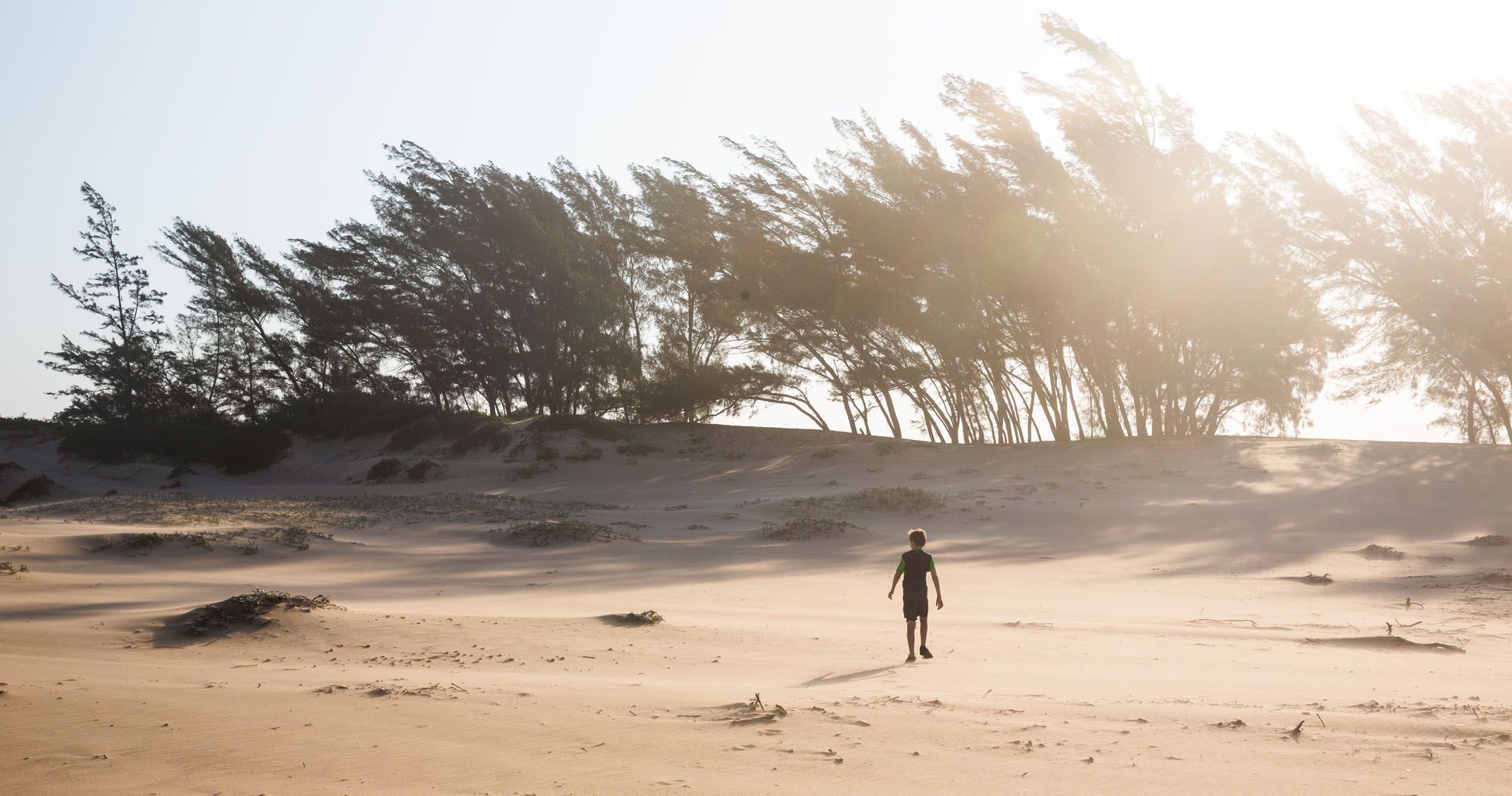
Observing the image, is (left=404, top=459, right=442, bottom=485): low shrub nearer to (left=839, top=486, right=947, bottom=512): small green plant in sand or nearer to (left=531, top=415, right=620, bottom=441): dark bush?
(left=531, top=415, right=620, bottom=441): dark bush

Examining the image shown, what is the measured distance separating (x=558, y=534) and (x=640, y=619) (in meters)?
7.26

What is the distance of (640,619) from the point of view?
9.26m

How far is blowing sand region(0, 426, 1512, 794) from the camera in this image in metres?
4.88

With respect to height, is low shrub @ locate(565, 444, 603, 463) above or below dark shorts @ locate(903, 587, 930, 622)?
above

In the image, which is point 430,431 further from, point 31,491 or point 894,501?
point 894,501

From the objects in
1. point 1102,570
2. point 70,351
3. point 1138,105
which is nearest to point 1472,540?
point 1102,570

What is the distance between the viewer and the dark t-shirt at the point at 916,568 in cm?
861

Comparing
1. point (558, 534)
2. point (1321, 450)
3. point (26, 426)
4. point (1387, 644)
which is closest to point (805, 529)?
point (558, 534)

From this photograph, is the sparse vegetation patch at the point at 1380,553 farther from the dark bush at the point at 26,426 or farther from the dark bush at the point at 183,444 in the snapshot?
the dark bush at the point at 26,426

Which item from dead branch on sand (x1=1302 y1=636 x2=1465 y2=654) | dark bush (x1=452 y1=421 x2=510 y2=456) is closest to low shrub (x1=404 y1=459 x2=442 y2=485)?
dark bush (x1=452 y1=421 x2=510 y2=456)

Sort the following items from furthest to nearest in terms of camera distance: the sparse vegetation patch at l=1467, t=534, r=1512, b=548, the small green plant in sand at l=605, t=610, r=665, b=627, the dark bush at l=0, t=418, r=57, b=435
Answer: the dark bush at l=0, t=418, r=57, b=435, the sparse vegetation patch at l=1467, t=534, r=1512, b=548, the small green plant in sand at l=605, t=610, r=665, b=627

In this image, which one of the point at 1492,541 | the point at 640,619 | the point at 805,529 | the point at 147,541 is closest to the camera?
the point at 640,619

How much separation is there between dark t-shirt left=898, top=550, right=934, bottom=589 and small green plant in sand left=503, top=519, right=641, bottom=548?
26.5ft

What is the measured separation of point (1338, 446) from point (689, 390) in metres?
16.5
